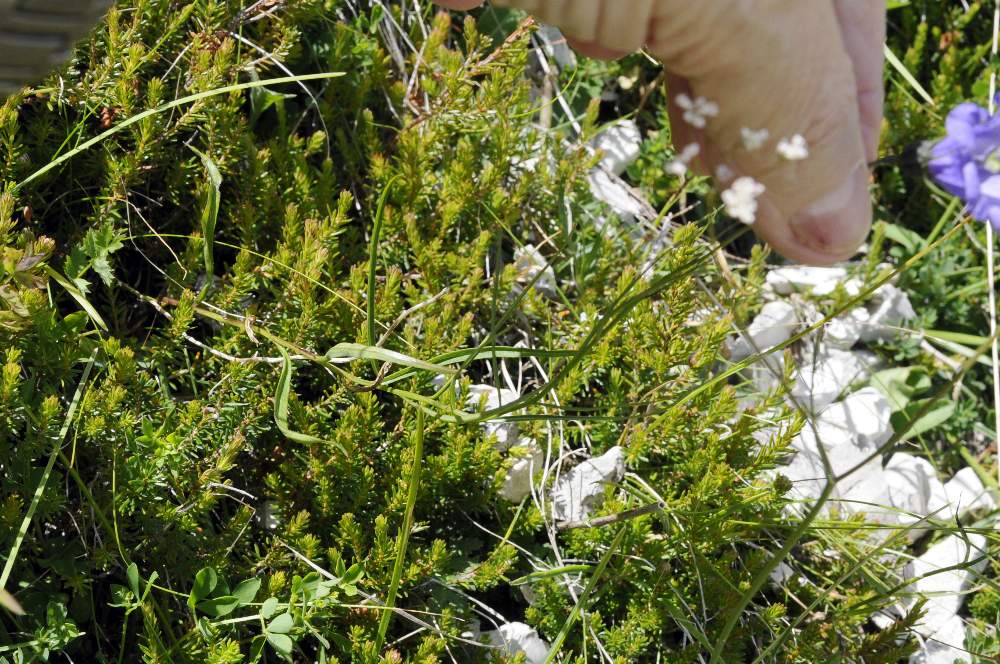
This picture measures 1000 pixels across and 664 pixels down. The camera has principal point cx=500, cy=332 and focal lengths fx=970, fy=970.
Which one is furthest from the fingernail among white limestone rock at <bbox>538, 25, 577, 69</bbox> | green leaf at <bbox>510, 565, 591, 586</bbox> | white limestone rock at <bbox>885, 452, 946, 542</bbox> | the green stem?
white limestone rock at <bbox>538, 25, 577, 69</bbox>

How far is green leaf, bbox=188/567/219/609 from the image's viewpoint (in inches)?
71.0

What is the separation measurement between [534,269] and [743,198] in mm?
1342

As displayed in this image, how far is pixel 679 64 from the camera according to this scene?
1349 mm

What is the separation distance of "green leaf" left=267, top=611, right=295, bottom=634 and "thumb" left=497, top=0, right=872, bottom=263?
3.63ft

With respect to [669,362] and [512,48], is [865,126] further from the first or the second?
[512,48]

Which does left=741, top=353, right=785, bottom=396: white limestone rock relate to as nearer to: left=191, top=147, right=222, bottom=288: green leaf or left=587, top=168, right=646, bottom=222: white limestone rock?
left=587, top=168, right=646, bottom=222: white limestone rock

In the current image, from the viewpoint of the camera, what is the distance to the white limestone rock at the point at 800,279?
119 inches

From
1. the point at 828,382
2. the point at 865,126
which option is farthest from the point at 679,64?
the point at 828,382

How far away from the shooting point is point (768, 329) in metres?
2.88

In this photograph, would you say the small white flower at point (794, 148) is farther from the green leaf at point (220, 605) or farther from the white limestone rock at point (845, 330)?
the white limestone rock at point (845, 330)

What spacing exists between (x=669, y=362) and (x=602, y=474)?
1.01 feet

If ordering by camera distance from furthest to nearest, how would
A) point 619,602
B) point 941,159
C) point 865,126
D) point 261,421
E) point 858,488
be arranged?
point 858,488 → point 619,602 → point 261,421 → point 865,126 → point 941,159

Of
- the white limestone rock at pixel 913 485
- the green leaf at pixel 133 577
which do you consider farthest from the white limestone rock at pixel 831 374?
the green leaf at pixel 133 577

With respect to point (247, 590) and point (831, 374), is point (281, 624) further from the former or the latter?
point (831, 374)
